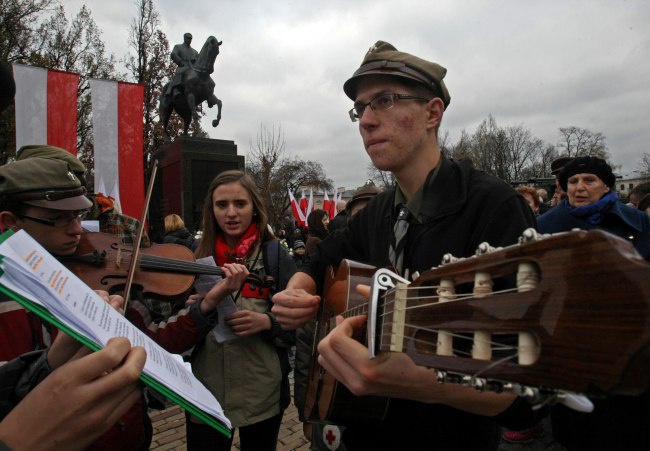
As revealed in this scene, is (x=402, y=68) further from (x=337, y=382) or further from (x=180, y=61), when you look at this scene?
(x=180, y=61)

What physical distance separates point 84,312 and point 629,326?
3.08 feet

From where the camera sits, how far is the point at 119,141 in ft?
30.2

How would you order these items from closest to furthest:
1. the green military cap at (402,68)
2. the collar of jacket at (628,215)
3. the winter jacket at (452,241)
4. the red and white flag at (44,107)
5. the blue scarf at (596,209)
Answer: the winter jacket at (452,241), the green military cap at (402,68), the collar of jacket at (628,215), the blue scarf at (596,209), the red and white flag at (44,107)

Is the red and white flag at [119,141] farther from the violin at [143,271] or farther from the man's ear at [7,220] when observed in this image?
the man's ear at [7,220]

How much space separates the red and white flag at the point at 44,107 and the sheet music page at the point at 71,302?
8908mm

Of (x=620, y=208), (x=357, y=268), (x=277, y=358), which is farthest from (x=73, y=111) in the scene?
(x=620, y=208)

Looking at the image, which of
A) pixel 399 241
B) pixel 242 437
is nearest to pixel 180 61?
pixel 242 437

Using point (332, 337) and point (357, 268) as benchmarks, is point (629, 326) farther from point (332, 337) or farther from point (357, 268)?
point (357, 268)

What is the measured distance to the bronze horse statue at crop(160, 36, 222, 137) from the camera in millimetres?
12758

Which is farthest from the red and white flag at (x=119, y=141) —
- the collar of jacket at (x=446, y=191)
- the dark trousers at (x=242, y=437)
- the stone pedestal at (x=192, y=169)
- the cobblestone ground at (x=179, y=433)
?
the collar of jacket at (x=446, y=191)

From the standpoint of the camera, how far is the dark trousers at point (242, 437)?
2.31 metres

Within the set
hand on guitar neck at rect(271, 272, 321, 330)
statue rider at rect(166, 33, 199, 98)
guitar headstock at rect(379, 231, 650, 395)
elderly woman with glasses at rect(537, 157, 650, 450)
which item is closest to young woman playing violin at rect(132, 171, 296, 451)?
hand on guitar neck at rect(271, 272, 321, 330)

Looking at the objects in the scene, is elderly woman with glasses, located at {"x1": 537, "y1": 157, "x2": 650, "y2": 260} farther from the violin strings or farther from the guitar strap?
the violin strings

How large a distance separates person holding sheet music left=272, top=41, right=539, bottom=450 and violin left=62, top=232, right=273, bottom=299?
85 cm
